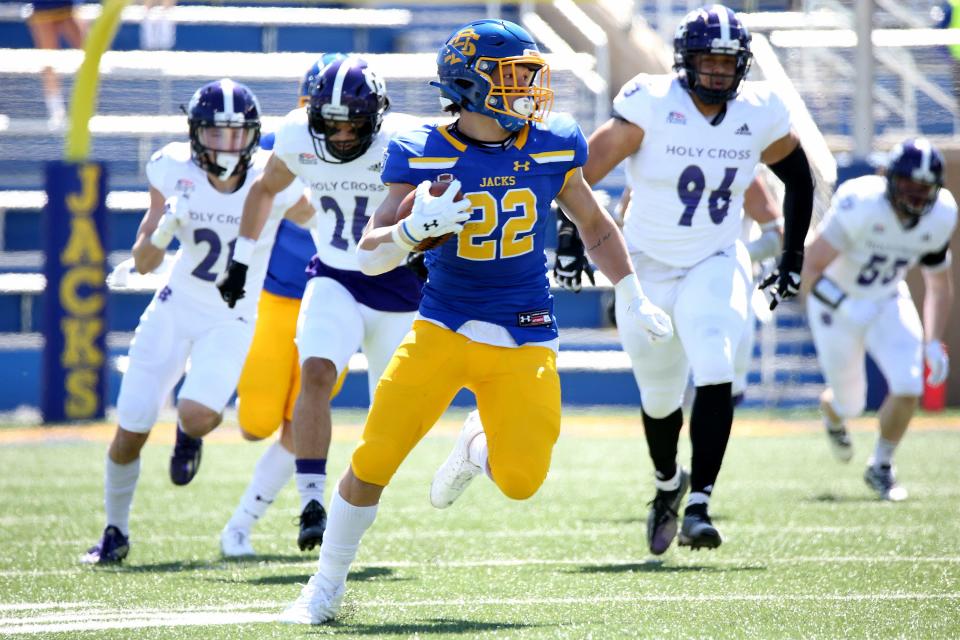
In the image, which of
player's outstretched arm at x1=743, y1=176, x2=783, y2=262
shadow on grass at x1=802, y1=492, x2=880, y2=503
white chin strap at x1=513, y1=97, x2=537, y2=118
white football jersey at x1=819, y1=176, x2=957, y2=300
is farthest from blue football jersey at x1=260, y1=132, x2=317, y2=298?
white football jersey at x1=819, y1=176, x2=957, y2=300

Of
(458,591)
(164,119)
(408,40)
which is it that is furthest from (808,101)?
(458,591)

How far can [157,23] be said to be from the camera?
48.3 feet

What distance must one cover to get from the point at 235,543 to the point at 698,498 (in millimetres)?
1820

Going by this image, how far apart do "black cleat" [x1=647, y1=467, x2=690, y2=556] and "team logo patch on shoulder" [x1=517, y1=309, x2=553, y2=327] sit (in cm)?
140

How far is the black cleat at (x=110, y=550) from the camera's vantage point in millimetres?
5629

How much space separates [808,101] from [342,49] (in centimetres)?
481

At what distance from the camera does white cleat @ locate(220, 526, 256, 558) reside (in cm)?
580

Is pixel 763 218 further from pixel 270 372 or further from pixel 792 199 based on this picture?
pixel 270 372

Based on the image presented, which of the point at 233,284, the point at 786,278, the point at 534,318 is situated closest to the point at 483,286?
the point at 534,318

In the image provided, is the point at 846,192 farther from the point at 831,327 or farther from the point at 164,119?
the point at 164,119

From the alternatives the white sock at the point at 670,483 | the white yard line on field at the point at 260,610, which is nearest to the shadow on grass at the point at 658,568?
the white sock at the point at 670,483

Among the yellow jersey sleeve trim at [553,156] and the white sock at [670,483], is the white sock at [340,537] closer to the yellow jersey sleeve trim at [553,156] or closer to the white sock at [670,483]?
the yellow jersey sleeve trim at [553,156]

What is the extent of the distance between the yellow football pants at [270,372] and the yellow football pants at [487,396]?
1.85m

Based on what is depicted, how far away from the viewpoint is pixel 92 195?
39.1ft
